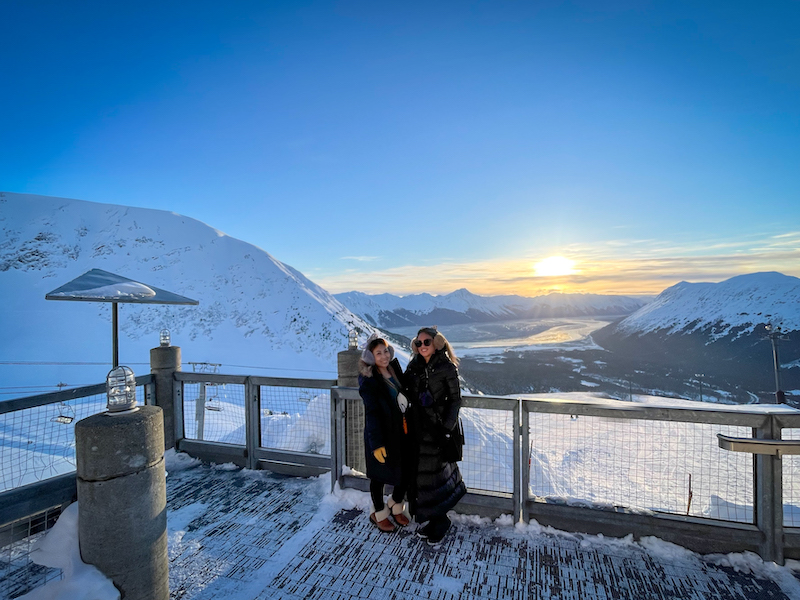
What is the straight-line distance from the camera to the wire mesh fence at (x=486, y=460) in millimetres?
4480

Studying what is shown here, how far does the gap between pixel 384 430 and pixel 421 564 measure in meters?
1.06

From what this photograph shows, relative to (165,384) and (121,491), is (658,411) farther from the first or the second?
(165,384)

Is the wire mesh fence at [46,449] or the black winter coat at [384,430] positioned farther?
the wire mesh fence at [46,449]

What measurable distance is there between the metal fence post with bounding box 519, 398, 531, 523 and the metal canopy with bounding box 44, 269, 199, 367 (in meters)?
4.44

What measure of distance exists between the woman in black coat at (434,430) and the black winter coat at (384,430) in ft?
0.53

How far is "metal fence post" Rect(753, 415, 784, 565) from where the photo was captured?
→ 3246 mm

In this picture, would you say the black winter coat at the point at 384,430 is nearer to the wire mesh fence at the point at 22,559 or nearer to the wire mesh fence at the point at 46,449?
the wire mesh fence at the point at 22,559

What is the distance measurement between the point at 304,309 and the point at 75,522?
34.3 m

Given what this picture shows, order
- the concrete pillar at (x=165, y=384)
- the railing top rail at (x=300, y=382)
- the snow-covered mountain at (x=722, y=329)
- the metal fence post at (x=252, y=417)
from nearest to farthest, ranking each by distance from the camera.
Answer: the railing top rail at (x=300, y=382), the metal fence post at (x=252, y=417), the concrete pillar at (x=165, y=384), the snow-covered mountain at (x=722, y=329)

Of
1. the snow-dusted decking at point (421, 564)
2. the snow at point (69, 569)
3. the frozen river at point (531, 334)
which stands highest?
the snow at point (69, 569)

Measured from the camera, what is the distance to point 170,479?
16.4 ft

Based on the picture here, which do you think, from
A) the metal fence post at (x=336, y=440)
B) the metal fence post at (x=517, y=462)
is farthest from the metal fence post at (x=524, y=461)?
the metal fence post at (x=336, y=440)

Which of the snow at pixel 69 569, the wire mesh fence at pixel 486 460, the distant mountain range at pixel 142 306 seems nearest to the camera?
the snow at pixel 69 569

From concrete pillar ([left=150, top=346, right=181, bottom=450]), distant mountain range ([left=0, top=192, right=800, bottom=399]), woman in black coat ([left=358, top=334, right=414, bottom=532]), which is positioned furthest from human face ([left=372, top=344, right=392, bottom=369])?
distant mountain range ([left=0, top=192, right=800, bottom=399])
